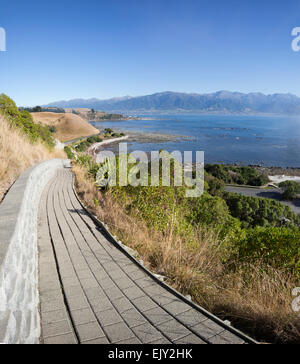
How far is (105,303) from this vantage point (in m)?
2.60

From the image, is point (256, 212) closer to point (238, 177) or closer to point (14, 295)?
point (14, 295)

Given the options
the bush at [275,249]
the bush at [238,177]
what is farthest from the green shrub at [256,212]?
the bush at [238,177]

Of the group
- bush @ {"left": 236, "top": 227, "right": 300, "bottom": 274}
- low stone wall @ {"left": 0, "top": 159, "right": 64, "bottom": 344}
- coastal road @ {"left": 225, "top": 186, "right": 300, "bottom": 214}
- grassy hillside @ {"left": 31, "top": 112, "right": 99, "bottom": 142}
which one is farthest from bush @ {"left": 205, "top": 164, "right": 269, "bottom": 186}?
grassy hillside @ {"left": 31, "top": 112, "right": 99, "bottom": 142}

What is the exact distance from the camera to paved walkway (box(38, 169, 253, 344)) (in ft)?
7.06

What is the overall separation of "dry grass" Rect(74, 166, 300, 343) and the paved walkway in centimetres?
44

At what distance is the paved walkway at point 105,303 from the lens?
Result: 84.7 inches

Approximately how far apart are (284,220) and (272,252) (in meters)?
14.3

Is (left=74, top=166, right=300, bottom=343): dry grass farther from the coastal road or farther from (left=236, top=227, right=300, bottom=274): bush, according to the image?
the coastal road

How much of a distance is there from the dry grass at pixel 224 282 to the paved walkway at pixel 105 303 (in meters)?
0.44

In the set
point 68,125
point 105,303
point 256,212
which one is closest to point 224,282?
point 105,303

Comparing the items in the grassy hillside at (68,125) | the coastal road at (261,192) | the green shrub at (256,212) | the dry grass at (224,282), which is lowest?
the coastal road at (261,192)

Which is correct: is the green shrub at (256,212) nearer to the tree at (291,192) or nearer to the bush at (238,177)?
the tree at (291,192)

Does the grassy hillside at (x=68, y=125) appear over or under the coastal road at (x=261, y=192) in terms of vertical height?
over
